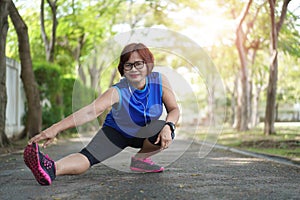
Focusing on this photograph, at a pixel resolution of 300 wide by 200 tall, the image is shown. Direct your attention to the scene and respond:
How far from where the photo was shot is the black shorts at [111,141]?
17.8 feet

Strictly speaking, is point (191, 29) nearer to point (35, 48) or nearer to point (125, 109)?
Result: point (35, 48)

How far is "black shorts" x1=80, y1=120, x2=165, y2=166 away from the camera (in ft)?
17.8

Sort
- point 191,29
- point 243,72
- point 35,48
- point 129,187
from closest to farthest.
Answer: point 129,187 < point 243,72 < point 191,29 < point 35,48

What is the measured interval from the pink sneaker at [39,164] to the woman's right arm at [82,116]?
11 cm

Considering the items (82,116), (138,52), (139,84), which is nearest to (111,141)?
(139,84)

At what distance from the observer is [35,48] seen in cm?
2747

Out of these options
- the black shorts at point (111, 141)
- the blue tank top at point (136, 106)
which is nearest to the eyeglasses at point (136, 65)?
the blue tank top at point (136, 106)

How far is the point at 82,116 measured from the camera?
485 centimetres

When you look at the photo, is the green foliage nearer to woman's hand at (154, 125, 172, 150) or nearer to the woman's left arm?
the woman's left arm

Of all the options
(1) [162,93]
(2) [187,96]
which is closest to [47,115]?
(2) [187,96]

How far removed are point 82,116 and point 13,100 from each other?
10414 millimetres

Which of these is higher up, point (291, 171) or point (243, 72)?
point (243, 72)

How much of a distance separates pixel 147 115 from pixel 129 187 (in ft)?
2.79

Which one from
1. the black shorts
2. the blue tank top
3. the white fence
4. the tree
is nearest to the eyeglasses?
the blue tank top
